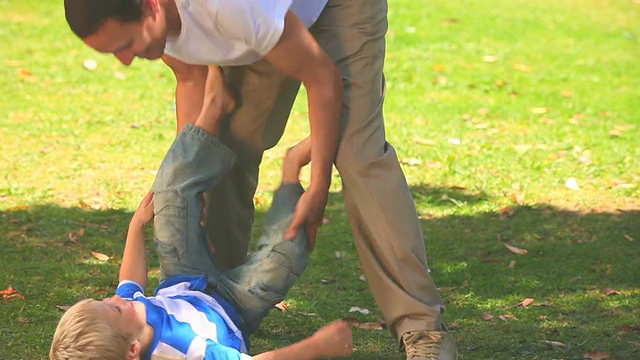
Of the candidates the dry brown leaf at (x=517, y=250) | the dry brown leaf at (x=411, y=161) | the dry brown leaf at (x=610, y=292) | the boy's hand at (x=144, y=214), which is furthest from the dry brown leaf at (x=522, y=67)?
the boy's hand at (x=144, y=214)

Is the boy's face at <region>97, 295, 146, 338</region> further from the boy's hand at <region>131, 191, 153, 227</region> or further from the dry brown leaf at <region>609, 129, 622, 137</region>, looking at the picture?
the dry brown leaf at <region>609, 129, 622, 137</region>

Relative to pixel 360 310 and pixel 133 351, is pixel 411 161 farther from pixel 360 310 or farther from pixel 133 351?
pixel 133 351

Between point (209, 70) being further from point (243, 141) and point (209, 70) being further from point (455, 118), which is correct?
point (455, 118)

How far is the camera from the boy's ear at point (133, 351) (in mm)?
3117

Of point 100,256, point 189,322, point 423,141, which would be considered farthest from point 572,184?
point 189,322

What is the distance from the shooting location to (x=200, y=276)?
141 inches

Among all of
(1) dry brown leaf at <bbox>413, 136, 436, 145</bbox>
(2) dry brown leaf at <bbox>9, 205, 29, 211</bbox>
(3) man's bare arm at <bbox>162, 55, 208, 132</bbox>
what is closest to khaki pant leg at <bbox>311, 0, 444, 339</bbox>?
(3) man's bare arm at <bbox>162, 55, 208, 132</bbox>

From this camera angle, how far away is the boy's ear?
3.12 meters

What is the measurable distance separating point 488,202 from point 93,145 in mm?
2858

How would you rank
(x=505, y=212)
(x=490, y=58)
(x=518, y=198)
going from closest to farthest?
(x=505, y=212) → (x=518, y=198) → (x=490, y=58)

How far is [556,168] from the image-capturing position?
23.0 feet

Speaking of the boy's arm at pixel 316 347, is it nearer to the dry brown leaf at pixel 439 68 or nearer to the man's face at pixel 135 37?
the man's face at pixel 135 37

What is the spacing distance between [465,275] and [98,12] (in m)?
2.58

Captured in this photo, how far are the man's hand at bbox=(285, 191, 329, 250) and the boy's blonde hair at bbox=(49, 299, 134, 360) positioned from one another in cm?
78
